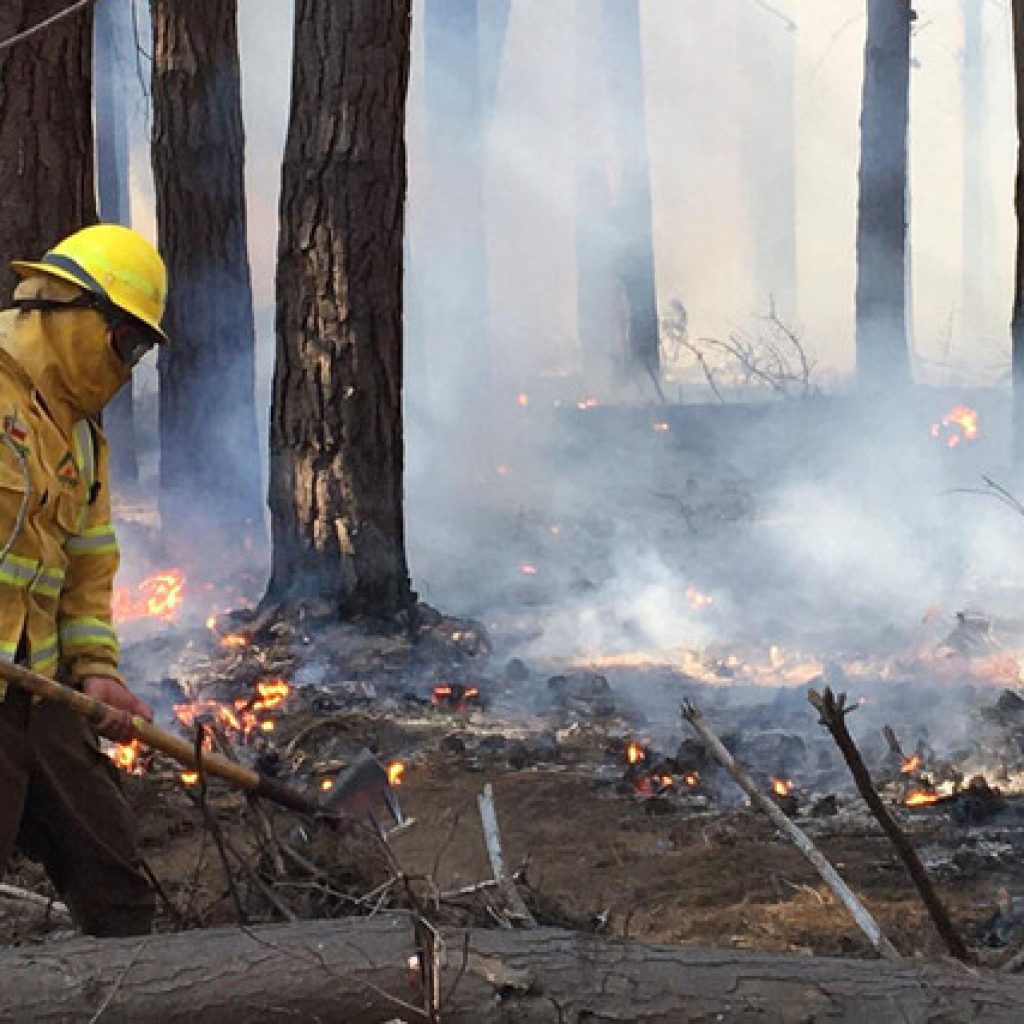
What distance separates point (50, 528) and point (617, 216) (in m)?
22.6

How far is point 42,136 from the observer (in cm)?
633

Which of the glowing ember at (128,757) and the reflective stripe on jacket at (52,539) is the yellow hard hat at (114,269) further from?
the glowing ember at (128,757)

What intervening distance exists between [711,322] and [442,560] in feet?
86.7

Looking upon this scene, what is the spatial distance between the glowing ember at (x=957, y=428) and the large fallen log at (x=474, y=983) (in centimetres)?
1291

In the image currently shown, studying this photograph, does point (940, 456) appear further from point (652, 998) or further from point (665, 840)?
point (652, 998)

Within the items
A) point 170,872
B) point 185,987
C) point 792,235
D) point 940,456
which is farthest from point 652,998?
point 792,235

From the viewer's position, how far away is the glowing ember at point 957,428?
15.5 metres

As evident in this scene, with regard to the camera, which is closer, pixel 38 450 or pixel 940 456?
pixel 38 450

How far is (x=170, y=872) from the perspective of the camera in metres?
6.21

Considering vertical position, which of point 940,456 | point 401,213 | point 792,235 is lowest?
point 940,456

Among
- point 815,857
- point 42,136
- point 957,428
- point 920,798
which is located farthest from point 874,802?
point 957,428

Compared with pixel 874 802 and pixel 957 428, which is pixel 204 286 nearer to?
pixel 957 428

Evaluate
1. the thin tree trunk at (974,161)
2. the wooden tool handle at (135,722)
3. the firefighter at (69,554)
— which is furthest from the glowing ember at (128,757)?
the thin tree trunk at (974,161)

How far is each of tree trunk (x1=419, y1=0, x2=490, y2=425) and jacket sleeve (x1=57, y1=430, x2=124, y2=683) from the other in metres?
16.0
